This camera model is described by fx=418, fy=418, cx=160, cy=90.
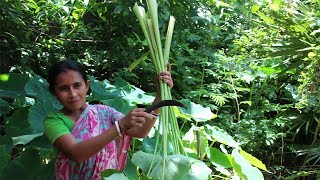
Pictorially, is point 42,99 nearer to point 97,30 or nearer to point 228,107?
point 97,30

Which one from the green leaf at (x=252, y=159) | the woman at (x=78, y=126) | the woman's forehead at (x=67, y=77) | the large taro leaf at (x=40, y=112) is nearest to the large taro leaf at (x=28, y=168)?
the large taro leaf at (x=40, y=112)

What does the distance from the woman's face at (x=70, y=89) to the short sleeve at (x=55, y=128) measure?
57mm

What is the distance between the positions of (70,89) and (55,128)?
11cm

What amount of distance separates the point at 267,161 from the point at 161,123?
1.93 m

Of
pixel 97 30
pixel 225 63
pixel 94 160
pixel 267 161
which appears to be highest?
pixel 97 30

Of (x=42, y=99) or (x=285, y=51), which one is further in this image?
(x=285, y=51)

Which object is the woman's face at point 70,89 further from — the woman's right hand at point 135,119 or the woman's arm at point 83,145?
the woman's right hand at point 135,119

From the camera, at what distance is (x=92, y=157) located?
1.12m

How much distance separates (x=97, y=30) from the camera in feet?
9.00

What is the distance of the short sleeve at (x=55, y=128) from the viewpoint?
108 centimetres

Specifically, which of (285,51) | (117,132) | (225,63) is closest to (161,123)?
(117,132)

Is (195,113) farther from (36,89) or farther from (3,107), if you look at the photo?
(3,107)

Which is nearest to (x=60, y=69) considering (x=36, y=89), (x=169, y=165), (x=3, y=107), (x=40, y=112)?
(x=169, y=165)

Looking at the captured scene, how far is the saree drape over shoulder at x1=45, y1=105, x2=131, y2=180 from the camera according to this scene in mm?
1116
